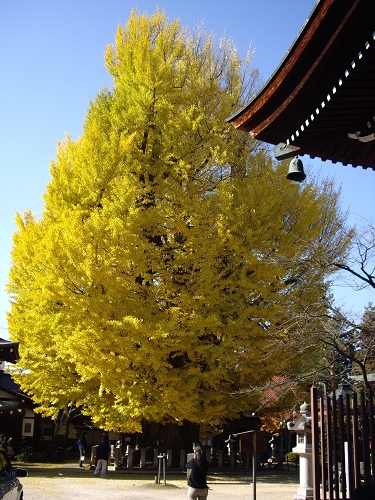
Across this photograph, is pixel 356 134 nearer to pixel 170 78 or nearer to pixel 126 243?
pixel 126 243

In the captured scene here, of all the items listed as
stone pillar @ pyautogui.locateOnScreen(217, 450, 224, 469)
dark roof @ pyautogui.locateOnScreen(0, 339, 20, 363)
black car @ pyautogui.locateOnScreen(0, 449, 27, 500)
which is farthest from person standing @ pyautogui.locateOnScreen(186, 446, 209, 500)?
stone pillar @ pyautogui.locateOnScreen(217, 450, 224, 469)

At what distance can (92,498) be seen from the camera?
437 inches

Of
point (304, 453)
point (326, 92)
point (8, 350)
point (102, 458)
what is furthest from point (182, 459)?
point (326, 92)

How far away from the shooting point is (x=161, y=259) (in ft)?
47.9

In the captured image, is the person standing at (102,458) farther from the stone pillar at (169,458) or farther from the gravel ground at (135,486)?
the stone pillar at (169,458)

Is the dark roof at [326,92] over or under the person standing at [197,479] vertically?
over

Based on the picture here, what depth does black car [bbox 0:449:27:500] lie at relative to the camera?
261 inches

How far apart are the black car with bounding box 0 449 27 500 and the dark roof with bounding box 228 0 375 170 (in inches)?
204

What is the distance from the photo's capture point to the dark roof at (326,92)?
147 inches

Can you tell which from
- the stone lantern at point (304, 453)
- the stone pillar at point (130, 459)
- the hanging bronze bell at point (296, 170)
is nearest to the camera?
the hanging bronze bell at point (296, 170)

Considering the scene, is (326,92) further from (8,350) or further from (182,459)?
(182,459)

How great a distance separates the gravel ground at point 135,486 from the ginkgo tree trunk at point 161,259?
62.9 inches

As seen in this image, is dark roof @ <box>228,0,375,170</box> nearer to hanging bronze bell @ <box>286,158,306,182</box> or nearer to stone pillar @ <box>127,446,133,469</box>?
hanging bronze bell @ <box>286,158,306,182</box>

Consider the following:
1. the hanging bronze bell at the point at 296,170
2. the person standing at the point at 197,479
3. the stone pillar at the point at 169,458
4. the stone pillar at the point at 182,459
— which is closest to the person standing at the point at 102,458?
the stone pillar at the point at 169,458
